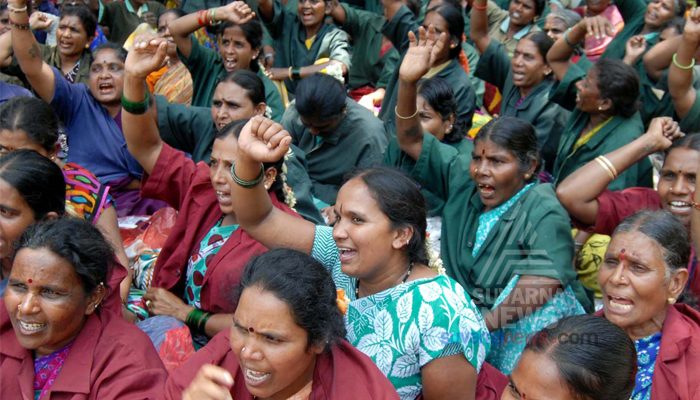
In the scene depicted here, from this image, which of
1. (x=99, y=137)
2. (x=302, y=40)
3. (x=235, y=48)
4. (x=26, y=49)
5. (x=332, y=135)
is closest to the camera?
(x=26, y=49)

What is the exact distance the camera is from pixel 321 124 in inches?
176

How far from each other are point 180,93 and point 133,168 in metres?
1.54

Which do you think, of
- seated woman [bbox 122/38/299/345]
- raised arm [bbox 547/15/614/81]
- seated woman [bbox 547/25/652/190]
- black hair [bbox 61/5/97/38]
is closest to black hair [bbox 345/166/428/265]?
seated woman [bbox 122/38/299/345]

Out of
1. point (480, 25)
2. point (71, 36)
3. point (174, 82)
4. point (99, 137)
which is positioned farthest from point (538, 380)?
point (71, 36)

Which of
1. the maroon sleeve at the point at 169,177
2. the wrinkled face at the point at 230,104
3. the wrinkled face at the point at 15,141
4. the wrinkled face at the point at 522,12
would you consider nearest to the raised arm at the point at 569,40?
the wrinkled face at the point at 522,12

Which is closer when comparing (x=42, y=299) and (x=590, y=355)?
(x=590, y=355)

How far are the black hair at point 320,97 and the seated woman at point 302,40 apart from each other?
1.51m

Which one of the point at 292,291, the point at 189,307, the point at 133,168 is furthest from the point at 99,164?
the point at 292,291

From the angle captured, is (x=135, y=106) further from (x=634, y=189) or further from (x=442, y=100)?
(x=634, y=189)

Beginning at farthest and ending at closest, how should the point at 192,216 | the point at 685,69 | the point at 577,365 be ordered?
the point at 685,69 → the point at 192,216 → the point at 577,365

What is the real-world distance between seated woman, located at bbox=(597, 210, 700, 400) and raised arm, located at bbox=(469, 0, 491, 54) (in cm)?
325

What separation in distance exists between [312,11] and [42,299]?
14.7 ft

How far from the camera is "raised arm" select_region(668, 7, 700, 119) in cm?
375

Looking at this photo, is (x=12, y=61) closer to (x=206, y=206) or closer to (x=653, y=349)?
(x=206, y=206)
